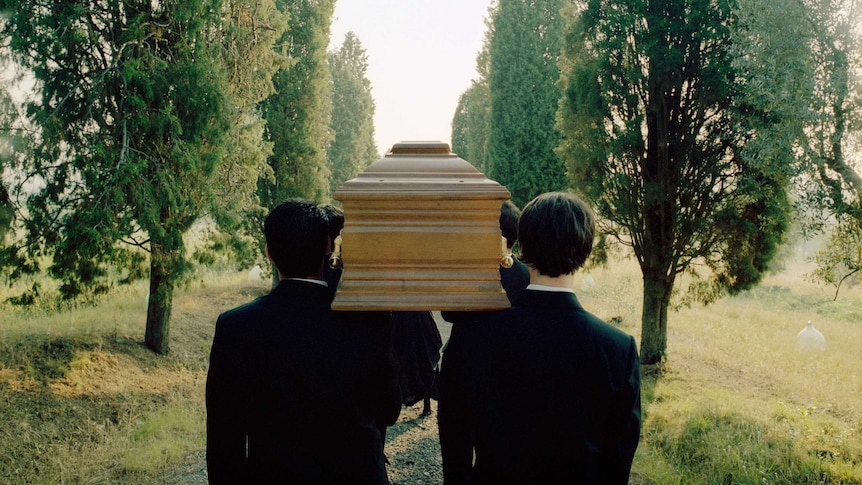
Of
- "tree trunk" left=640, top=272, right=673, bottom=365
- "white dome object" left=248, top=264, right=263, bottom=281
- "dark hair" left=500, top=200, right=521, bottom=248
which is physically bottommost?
"white dome object" left=248, top=264, right=263, bottom=281

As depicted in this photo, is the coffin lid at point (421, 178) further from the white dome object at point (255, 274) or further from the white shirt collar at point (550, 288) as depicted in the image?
the white dome object at point (255, 274)

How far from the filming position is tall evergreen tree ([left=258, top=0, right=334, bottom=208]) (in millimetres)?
11836

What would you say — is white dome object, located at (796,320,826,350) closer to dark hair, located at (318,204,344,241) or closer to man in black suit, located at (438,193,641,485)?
man in black suit, located at (438,193,641,485)

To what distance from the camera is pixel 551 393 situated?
5.66ft

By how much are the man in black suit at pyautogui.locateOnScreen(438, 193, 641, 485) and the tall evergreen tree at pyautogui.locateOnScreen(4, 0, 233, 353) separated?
511 cm

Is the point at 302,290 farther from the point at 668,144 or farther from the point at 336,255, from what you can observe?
the point at 668,144

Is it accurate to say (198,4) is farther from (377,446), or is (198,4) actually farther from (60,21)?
(377,446)

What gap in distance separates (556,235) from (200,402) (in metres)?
5.69

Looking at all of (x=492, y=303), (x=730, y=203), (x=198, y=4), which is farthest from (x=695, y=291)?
(x=198, y=4)

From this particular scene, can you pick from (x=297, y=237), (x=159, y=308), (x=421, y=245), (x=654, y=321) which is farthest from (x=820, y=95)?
(x=159, y=308)

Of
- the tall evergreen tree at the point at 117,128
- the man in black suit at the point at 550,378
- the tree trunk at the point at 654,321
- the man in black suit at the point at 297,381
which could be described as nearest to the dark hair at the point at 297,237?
the man in black suit at the point at 297,381

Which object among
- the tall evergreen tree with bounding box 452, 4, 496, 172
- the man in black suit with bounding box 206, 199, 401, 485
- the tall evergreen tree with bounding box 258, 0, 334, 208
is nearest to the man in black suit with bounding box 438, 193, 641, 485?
the man in black suit with bounding box 206, 199, 401, 485

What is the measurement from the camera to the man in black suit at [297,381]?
6.08 ft

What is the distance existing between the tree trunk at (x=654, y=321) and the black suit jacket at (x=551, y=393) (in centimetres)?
601
